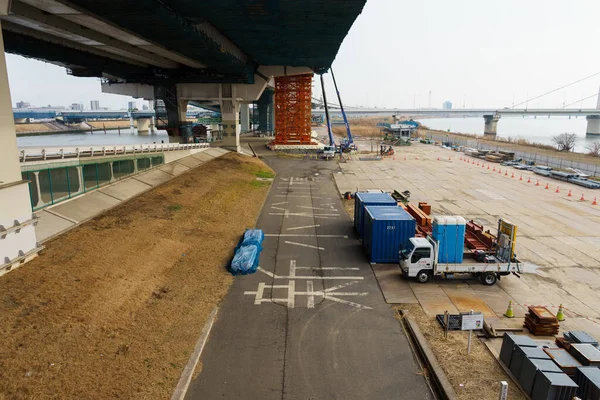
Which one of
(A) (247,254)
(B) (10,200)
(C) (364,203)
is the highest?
(B) (10,200)

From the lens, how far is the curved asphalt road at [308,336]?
11586 mm

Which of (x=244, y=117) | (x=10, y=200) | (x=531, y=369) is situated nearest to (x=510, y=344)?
(x=531, y=369)

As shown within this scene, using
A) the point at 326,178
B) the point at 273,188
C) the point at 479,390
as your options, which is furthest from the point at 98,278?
the point at 326,178

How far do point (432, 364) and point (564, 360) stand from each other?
3.79 meters

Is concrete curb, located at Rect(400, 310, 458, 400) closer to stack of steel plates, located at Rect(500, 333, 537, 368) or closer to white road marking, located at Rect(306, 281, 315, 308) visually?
stack of steel plates, located at Rect(500, 333, 537, 368)

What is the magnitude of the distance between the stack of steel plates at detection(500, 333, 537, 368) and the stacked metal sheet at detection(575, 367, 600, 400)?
1.39 meters

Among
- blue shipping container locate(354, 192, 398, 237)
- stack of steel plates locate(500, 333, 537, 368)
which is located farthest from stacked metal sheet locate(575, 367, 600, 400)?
blue shipping container locate(354, 192, 398, 237)

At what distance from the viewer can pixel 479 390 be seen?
11.3 metres

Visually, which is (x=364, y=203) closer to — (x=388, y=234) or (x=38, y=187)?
(x=388, y=234)

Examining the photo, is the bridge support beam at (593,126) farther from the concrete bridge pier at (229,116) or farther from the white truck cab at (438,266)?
the white truck cab at (438,266)

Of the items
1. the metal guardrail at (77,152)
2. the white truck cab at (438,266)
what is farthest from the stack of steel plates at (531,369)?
the metal guardrail at (77,152)

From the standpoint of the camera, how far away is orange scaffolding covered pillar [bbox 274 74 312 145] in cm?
8275

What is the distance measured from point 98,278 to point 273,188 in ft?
92.7

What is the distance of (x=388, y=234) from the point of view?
2134 cm
